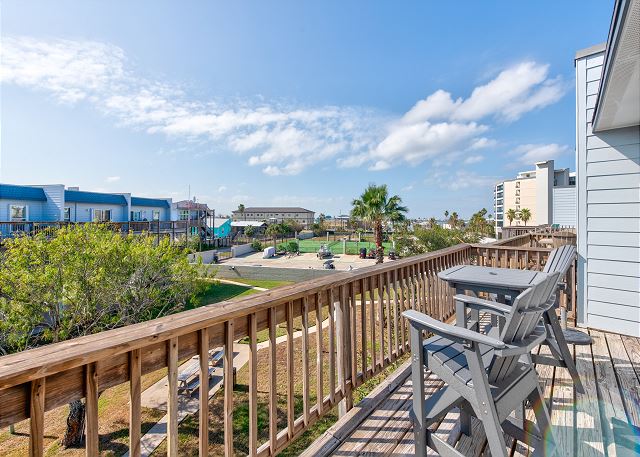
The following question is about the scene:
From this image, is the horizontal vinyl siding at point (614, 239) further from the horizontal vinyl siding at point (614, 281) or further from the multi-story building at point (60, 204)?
the multi-story building at point (60, 204)

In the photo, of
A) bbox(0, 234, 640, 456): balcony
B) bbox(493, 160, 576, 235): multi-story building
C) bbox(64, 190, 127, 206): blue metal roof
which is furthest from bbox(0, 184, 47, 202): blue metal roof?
bbox(493, 160, 576, 235): multi-story building

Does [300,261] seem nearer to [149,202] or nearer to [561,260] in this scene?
[149,202]

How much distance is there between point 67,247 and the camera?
24.2 feet

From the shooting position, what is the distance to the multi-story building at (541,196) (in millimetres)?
20188

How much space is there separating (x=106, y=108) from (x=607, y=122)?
12.3 meters

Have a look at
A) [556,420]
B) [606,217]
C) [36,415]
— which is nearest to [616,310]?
[606,217]

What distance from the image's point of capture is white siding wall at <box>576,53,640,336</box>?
3.38 meters

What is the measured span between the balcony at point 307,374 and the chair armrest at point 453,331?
22.0 inches

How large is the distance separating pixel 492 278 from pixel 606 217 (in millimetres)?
2419

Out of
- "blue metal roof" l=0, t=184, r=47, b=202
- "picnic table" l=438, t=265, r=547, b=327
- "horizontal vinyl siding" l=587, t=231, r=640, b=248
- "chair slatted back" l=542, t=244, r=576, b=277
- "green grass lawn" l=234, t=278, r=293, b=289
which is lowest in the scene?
"green grass lawn" l=234, t=278, r=293, b=289

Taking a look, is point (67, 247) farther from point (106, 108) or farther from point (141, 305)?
point (106, 108)

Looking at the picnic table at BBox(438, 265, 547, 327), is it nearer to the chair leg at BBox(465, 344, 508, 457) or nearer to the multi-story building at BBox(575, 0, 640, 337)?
the chair leg at BBox(465, 344, 508, 457)

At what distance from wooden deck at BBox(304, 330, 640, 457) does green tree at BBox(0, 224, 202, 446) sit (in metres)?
5.63

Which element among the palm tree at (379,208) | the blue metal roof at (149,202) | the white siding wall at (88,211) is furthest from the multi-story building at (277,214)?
the palm tree at (379,208)
